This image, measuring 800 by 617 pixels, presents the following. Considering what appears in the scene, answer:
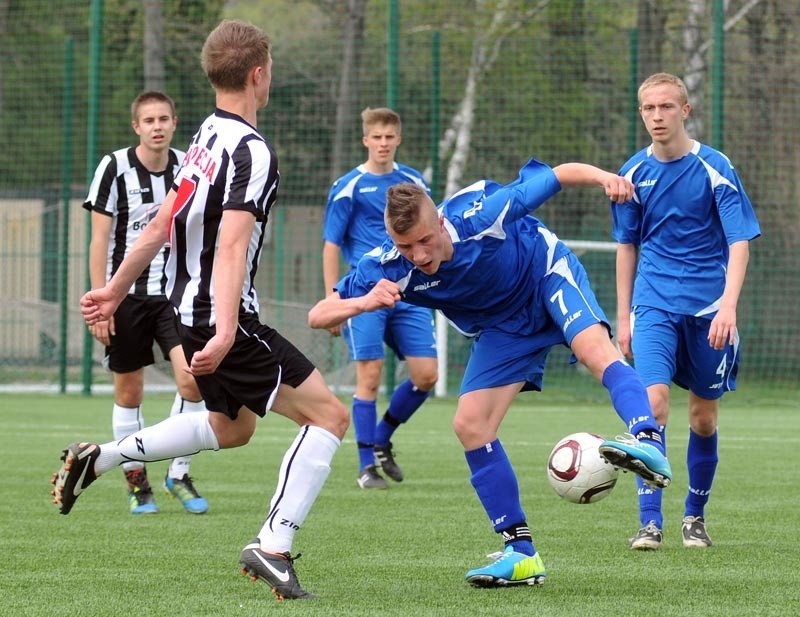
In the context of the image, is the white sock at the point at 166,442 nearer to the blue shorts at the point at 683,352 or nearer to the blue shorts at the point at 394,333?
the blue shorts at the point at 683,352

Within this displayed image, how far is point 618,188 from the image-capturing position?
15.4ft

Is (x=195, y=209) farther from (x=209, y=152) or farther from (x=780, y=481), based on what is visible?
(x=780, y=481)

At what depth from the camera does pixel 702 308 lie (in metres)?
5.98

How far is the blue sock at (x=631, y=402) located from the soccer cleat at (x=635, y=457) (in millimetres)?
96

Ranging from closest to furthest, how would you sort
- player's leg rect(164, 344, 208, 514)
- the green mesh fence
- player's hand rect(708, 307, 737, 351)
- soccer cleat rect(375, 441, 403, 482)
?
player's hand rect(708, 307, 737, 351), player's leg rect(164, 344, 208, 514), soccer cleat rect(375, 441, 403, 482), the green mesh fence

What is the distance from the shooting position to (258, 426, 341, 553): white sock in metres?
4.77

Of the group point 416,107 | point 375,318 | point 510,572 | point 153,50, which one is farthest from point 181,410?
point 153,50

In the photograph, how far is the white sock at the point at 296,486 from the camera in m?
4.77

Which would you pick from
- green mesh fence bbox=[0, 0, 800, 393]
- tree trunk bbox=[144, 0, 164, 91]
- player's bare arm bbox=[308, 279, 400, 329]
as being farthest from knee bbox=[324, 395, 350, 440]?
tree trunk bbox=[144, 0, 164, 91]

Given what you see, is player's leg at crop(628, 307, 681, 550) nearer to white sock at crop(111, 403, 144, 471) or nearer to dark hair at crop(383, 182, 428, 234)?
dark hair at crop(383, 182, 428, 234)

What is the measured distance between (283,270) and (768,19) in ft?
19.7

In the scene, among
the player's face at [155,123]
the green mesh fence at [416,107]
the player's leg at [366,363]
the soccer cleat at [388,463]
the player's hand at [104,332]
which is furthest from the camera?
the green mesh fence at [416,107]

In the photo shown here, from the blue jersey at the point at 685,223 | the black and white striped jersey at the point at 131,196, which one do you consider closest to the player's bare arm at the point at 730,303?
the blue jersey at the point at 685,223

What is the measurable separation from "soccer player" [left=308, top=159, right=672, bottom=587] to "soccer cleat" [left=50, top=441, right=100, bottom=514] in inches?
45.2
